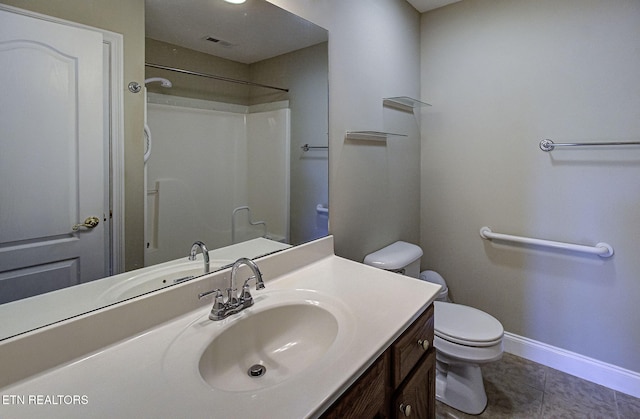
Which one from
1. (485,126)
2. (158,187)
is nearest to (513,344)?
(485,126)

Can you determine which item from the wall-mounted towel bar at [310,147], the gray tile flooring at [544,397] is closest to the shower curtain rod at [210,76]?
the wall-mounted towel bar at [310,147]

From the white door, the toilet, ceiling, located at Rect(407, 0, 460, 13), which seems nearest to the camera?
the white door

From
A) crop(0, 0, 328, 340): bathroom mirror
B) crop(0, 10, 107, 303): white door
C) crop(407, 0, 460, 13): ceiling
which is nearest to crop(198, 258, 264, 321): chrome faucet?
crop(0, 0, 328, 340): bathroom mirror

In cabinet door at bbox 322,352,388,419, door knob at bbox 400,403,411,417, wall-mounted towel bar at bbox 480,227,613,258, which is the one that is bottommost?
door knob at bbox 400,403,411,417

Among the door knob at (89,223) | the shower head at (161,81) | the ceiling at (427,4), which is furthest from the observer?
the ceiling at (427,4)

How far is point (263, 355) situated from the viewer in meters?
0.99

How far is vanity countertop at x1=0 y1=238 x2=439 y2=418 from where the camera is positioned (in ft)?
1.97

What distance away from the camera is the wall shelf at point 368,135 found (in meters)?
1.64

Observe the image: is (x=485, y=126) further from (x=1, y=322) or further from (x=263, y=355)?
(x=1, y=322)

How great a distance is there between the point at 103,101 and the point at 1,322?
1.88 feet

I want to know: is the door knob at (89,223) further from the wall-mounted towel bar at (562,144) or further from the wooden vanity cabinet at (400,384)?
the wall-mounted towel bar at (562,144)

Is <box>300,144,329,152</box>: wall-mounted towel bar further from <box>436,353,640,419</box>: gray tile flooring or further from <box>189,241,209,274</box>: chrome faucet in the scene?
<box>436,353,640,419</box>: gray tile flooring

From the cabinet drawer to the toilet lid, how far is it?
1.43ft

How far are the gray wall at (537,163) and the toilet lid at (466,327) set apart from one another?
1.84ft
